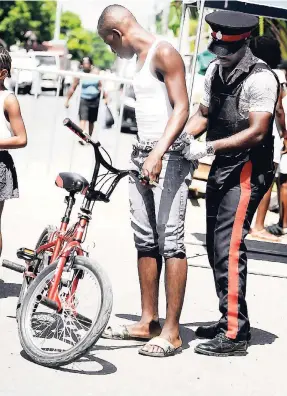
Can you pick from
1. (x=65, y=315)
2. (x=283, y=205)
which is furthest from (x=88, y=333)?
(x=283, y=205)

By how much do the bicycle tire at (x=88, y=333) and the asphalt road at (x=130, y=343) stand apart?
0.21 feet

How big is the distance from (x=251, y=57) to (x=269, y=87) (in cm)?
24

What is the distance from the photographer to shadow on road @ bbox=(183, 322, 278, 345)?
20.1 ft

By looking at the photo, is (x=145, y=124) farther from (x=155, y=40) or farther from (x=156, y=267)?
(x=156, y=267)

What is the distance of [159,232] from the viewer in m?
5.59

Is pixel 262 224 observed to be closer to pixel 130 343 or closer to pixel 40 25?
pixel 130 343

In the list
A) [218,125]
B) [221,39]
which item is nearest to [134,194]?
[218,125]

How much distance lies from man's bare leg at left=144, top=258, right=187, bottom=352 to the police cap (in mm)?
1210

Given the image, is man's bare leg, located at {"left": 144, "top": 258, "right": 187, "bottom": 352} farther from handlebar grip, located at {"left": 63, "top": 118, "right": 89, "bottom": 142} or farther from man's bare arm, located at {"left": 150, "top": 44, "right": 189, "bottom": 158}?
handlebar grip, located at {"left": 63, "top": 118, "right": 89, "bottom": 142}

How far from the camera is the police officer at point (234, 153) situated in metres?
5.52

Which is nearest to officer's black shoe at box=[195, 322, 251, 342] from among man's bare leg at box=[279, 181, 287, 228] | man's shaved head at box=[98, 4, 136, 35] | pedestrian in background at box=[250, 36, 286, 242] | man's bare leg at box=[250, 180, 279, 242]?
man's shaved head at box=[98, 4, 136, 35]

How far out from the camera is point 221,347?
5680mm

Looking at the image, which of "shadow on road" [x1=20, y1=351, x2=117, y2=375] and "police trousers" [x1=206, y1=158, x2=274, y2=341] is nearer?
"shadow on road" [x1=20, y1=351, x2=117, y2=375]

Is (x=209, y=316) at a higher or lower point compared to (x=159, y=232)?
lower
